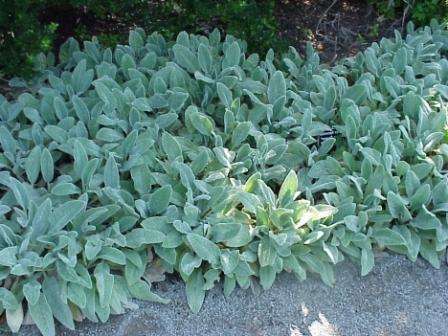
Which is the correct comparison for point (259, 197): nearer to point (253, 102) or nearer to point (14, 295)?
point (253, 102)

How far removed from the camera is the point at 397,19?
5.02 m

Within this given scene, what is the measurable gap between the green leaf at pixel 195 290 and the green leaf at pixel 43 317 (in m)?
0.58

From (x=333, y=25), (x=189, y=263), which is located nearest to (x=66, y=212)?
(x=189, y=263)

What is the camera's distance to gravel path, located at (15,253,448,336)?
2963 mm

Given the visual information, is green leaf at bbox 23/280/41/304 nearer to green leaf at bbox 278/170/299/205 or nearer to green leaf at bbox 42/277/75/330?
green leaf at bbox 42/277/75/330

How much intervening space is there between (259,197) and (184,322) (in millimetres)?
674

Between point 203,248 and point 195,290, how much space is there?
0.19m

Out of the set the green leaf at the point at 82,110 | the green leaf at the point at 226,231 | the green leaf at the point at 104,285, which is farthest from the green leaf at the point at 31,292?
the green leaf at the point at 82,110

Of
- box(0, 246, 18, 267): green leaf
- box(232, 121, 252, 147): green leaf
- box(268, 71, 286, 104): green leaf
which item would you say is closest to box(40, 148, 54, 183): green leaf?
box(0, 246, 18, 267): green leaf

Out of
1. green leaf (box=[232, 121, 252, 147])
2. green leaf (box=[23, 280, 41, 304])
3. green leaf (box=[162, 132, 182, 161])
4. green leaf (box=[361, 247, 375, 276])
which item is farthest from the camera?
green leaf (box=[232, 121, 252, 147])

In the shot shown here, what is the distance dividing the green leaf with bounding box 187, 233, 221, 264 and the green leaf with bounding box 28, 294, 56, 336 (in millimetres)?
648

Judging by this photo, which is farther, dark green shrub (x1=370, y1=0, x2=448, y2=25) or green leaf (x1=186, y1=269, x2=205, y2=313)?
dark green shrub (x1=370, y1=0, x2=448, y2=25)

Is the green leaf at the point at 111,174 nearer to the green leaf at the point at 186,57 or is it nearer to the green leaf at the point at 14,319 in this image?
the green leaf at the point at 14,319

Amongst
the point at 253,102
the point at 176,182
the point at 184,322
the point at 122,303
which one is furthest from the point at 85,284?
the point at 253,102
